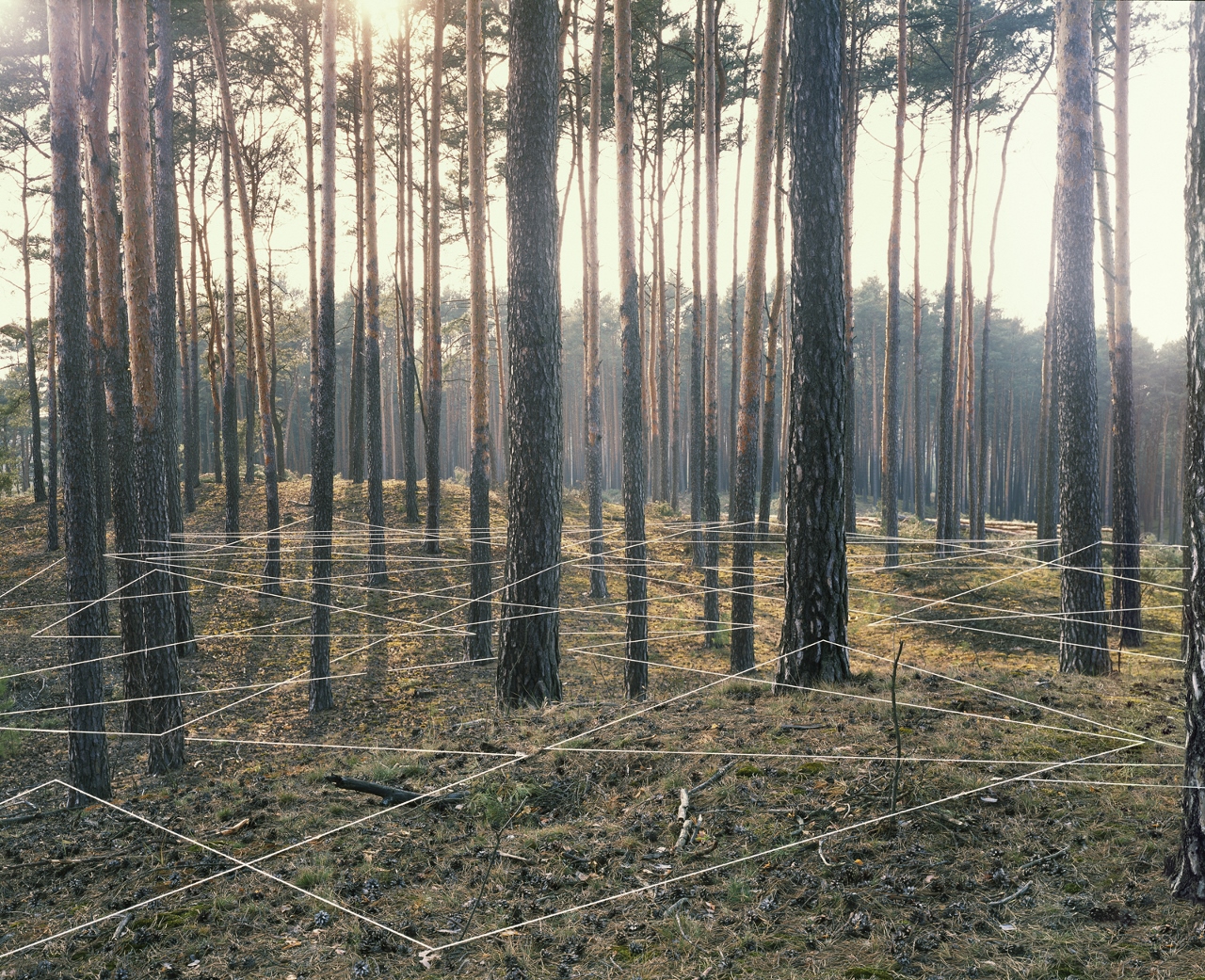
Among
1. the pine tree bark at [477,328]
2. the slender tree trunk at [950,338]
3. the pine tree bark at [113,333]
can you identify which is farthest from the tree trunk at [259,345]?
the slender tree trunk at [950,338]

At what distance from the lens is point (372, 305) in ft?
44.6

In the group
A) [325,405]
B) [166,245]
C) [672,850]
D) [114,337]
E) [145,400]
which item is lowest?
[672,850]

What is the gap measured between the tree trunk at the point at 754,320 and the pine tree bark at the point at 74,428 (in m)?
6.08

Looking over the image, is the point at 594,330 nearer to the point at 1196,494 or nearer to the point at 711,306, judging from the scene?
the point at 711,306

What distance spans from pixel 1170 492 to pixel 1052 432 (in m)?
33.1

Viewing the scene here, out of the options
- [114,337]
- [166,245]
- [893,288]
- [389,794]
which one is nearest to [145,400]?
[114,337]

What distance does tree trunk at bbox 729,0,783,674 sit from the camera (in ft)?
27.2

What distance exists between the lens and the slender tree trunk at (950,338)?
51.0 feet

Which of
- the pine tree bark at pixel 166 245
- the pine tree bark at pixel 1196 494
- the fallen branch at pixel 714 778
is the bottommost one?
the fallen branch at pixel 714 778

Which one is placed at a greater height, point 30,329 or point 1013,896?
point 30,329

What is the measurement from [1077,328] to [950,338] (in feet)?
31.4

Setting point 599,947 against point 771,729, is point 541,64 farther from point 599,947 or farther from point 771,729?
point 599,947

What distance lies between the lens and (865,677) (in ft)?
17.7

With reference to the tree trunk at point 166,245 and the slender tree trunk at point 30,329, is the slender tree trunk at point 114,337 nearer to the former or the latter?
the tree trunk at point 166,245
